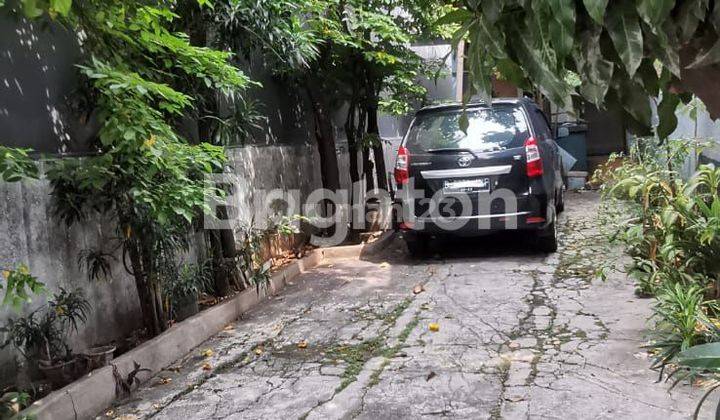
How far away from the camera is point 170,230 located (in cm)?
459

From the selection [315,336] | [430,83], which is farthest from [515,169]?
[430,83]

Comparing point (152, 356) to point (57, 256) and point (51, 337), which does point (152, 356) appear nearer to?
point (51, 337)

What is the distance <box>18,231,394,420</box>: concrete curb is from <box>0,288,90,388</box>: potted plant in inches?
7.2

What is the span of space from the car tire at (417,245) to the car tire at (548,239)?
1.31m

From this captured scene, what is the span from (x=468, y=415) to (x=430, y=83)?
10576 millimetres

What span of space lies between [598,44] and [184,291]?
14.4 feet

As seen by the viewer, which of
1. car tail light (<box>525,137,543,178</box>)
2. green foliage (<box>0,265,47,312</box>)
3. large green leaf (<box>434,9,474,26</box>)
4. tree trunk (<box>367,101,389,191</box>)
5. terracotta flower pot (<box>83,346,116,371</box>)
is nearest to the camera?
large green leaf (<box>434,9,474,26</box>)

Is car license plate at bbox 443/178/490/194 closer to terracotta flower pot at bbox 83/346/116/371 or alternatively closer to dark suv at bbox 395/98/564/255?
dark suv at bbox 395/98/564/255

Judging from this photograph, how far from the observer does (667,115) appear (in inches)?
63.1

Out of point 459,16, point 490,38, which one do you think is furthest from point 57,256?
point 490,38

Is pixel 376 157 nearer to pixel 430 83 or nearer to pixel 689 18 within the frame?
pixel 430 83

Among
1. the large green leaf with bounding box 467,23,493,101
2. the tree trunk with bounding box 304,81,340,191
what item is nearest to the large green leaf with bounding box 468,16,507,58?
the large green leaf with bounding box 467,23,493,101

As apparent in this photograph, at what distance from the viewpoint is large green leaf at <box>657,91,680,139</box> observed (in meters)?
1.59

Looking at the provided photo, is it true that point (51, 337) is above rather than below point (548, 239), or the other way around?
below
